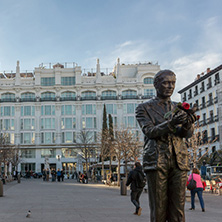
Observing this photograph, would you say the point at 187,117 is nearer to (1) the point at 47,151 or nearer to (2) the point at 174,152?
(2) the point at 174,152

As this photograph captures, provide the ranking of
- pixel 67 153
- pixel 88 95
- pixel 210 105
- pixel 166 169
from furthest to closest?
pixel 88 95 < pixel 67 153 < pixel 210 105 < pixel 166 169

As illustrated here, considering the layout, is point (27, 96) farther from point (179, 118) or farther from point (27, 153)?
point (179, 118)

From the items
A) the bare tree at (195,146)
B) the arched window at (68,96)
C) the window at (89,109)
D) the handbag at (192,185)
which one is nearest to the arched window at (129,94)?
the window at (89,109)

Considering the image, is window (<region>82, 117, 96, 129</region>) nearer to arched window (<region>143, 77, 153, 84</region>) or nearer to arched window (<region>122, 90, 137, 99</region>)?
arched window (<region>122, 90, 137, 99</region>)

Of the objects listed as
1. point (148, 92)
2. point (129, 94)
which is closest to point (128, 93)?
point (129, 94)

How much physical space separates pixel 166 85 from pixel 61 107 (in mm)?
70551

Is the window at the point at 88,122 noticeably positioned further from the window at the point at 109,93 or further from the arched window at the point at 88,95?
the window at the point at 109,93

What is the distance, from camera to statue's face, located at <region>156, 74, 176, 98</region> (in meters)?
3.75

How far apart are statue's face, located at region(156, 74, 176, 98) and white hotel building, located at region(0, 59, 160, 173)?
68.0 m

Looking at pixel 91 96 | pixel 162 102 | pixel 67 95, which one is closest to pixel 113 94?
pixel 91 96

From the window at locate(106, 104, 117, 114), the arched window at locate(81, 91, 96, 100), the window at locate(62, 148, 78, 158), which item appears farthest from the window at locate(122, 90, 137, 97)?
the window at locate(62, 148, 78, 158)

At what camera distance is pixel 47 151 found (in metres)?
73.0

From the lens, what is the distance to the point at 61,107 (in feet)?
241

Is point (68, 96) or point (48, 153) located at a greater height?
point (68, 96)
